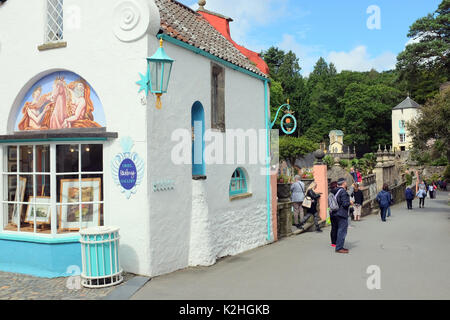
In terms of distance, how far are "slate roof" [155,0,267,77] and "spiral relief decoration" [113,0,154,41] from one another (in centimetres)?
53

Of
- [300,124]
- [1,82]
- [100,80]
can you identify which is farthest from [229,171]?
[300,124]

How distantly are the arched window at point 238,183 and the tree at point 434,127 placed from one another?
12.0 metres

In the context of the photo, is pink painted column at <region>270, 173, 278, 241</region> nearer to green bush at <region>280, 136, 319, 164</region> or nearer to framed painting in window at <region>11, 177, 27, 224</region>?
framed painting in window at <region>11, 177, 27, 224</region>

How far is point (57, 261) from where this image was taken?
7.61m

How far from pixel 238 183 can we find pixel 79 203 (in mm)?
4659

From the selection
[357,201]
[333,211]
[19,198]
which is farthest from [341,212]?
[357,201]

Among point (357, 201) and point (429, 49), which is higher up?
point (429, 49)

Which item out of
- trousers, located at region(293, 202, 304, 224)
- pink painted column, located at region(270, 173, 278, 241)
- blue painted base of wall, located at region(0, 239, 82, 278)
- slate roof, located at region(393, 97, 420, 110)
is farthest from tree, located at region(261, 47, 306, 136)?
blue painted base of wall, located at region(0, 239, 82, 278)

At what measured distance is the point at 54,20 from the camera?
27.3 feet
